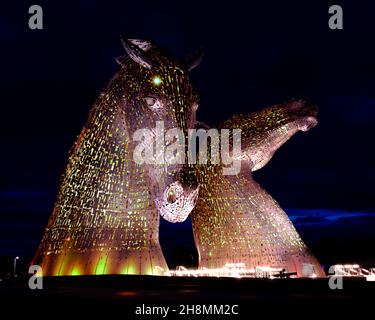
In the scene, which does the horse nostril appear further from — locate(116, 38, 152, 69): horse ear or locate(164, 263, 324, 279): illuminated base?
locate(164, 263, 324, 279): illuminated base

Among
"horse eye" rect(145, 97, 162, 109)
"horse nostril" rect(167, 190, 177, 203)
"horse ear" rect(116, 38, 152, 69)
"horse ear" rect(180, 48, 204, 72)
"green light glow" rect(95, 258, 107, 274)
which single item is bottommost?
"green light glow" rect(95, 258, 107, 274)

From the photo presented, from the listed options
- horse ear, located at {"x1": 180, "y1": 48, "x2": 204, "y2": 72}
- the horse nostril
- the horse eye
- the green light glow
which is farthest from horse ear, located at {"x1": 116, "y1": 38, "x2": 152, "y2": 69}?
the green light glow

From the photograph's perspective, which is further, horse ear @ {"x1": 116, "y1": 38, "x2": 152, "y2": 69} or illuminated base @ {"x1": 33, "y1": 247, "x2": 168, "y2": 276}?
illuminated base @ {"x1": 33, "y1": 247, "x2": 168, "y2": 276}

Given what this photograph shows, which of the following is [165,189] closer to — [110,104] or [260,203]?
[110,104]

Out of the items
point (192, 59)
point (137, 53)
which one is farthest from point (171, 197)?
point (192, 59)

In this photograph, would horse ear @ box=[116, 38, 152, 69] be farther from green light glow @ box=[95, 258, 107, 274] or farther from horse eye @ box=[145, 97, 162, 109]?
green light glow @ box=[95, 258, 107, 274]

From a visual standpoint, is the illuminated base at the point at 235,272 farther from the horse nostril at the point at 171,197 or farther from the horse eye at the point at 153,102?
the horse eye at the point at 153,102

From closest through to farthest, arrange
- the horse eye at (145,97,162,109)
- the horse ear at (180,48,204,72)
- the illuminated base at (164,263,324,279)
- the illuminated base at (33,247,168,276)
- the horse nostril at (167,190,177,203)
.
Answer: the horse nostril at (167,190,177,203)
the horse eye at (145,97,162,109)
the illuminated base at (33,247,168,276)
the horse ear at (180,48,204,72)
the illuminated base at (164,263,324,279)

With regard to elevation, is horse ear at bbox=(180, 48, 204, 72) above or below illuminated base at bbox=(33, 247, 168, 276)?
above

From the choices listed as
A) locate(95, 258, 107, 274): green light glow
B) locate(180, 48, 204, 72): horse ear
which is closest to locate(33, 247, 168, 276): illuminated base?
locate(95, 258, 107, 274): green light glow

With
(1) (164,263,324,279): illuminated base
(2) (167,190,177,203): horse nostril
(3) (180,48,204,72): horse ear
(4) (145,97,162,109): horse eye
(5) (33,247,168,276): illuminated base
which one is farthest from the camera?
(1) (164,263,324,279): illuminated base

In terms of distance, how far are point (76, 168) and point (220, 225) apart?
4363 millimetres

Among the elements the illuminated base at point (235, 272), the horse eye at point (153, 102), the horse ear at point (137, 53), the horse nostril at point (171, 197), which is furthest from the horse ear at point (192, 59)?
the illuminated base at point (235, 272)
